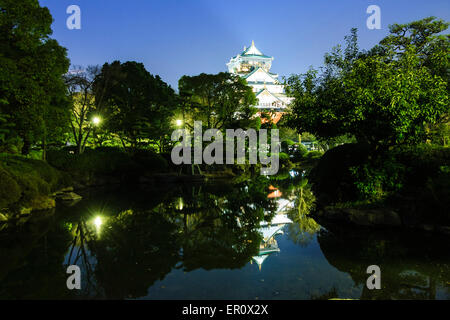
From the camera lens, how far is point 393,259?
5633 millimetres

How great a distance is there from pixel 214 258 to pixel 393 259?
3592mm

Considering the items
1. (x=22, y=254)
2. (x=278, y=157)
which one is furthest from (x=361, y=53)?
(x=278, y=157)

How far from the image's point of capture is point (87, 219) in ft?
31.6

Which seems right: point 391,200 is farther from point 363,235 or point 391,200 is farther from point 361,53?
point 361,53

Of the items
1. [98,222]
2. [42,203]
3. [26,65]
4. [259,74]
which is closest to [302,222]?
[98,222]

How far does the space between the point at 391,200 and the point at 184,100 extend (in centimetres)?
1836

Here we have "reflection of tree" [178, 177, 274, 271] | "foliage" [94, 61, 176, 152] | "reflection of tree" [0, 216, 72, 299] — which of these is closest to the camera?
"reflection of tree" [0, 216, 72, 299]

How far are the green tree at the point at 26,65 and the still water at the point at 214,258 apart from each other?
5928mm

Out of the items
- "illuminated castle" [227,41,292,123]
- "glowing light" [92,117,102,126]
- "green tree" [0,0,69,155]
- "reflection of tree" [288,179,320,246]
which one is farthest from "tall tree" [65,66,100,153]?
"illuminated castle" [227,41,292,123]

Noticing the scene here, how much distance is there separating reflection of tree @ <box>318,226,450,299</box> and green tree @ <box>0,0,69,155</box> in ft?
43.5

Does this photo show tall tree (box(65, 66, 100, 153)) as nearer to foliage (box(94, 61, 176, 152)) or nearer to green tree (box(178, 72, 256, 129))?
foliage (box(94, 61, 176, 152))

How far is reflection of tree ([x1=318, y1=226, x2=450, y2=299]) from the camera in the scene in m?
4.47

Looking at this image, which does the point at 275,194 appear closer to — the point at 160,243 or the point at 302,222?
the point at 302,222

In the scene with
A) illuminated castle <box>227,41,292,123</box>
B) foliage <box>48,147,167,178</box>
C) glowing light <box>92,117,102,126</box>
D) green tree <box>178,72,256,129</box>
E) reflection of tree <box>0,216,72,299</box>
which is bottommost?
reflection of tree <box>0,216,72,299</box>
